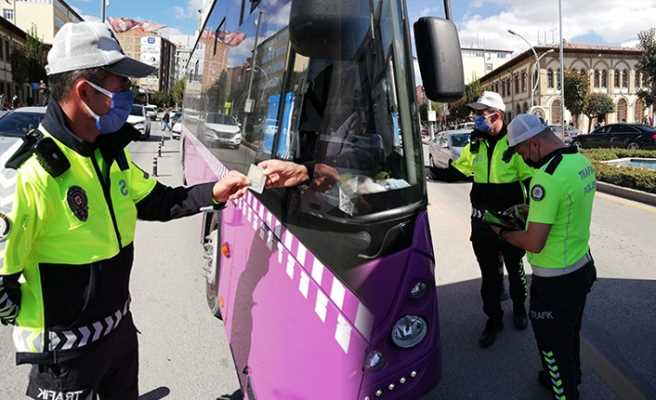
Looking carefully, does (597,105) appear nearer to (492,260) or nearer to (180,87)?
(180,87)

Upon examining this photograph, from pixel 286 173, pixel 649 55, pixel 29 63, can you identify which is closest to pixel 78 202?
pixel 286 173

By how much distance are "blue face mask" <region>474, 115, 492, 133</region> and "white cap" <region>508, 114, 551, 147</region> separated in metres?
0.95

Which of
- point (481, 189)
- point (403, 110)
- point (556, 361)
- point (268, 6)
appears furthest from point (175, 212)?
point (481, 189)

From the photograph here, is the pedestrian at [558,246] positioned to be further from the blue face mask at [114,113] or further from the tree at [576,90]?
the tree at [576,90]

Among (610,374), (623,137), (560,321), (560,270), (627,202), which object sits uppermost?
(623,137)

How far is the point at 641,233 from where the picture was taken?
772 cm

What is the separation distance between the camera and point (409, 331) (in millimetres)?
1997

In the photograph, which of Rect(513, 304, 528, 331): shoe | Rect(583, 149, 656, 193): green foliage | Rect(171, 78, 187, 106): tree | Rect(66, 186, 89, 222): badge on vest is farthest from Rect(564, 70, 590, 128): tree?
Rect(66, 186, 89, 222): badge on vest

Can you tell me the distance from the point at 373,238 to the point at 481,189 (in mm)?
2439

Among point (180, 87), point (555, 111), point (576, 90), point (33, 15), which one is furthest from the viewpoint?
point (33, 15)

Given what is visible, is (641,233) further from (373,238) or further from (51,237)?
(51,237)

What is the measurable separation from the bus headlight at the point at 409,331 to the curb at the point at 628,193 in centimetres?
1035

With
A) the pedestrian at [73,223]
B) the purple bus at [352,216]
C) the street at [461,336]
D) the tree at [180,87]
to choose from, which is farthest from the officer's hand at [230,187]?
the tree at [180,87]

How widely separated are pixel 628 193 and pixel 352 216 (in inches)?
457
